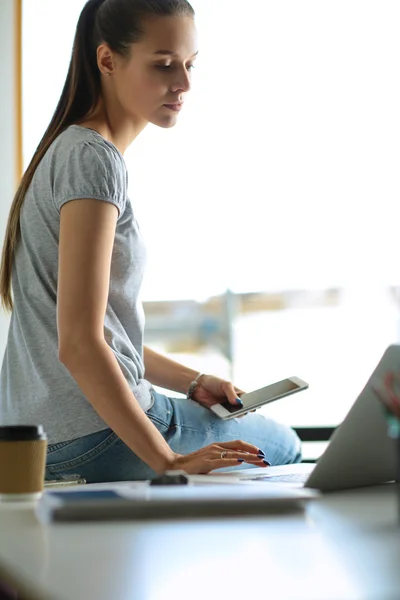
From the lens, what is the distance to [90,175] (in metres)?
1.52

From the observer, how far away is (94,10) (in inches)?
72.5

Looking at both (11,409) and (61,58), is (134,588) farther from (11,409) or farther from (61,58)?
(61,58)

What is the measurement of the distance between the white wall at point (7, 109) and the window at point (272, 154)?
62 millimetres

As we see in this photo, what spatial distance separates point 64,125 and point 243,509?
1.23 metres

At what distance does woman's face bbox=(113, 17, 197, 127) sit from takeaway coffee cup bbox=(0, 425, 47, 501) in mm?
966

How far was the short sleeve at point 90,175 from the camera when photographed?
150cm

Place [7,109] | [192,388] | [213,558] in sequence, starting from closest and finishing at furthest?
[213,558]
[192,388]
[7,109]

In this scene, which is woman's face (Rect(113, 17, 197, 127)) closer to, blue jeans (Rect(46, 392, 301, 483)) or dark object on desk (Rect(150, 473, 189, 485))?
blue jeans (Rect(46, 392, 301, 483))

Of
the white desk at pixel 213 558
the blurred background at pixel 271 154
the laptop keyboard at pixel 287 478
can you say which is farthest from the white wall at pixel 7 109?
the white desk at pixel 213 558

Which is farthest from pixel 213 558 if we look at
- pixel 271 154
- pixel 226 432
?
pixel 271 154

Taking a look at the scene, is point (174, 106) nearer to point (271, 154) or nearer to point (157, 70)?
point (157, 70)

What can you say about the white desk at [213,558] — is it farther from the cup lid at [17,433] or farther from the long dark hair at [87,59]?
the long dark hair at [87,59]

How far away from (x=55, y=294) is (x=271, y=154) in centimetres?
179

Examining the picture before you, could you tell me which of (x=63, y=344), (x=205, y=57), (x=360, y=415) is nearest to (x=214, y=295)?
(x=205, y=57)
